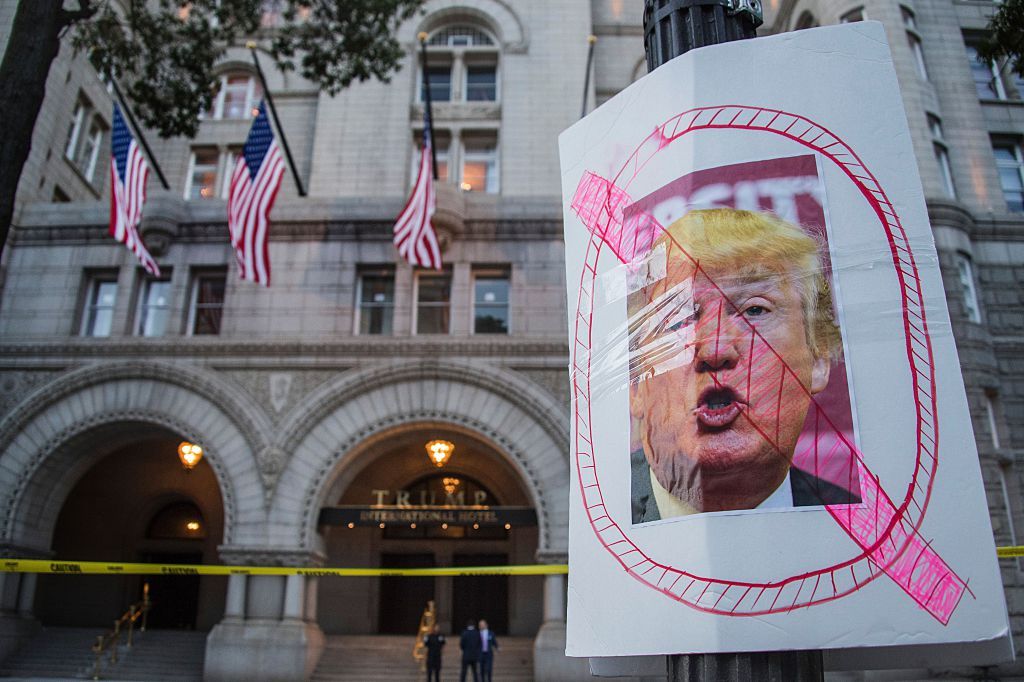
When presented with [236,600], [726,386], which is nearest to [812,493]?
[726,386]

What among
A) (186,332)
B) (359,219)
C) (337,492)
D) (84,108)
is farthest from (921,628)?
(84,108)

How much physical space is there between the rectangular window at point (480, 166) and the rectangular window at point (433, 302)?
17.5ft

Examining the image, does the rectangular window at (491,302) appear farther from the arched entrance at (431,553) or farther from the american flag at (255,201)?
the american flag at (255,201)

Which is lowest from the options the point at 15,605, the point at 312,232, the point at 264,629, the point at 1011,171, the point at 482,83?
the point at 264,629

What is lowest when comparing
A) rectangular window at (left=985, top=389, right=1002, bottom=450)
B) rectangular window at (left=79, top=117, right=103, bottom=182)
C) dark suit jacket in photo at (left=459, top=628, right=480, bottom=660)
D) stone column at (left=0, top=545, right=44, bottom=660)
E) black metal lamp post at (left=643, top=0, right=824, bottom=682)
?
dark suit jacket in photo at (left=459, top=628, right=480, bottom=660)

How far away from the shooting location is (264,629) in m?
17.4

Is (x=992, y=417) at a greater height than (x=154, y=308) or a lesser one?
lesser

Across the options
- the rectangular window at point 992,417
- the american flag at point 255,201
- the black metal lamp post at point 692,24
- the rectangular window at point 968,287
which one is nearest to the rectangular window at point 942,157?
the rectangular window at point 968,287

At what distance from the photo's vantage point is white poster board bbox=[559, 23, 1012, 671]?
18.4ft

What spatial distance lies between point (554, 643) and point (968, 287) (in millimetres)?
13184

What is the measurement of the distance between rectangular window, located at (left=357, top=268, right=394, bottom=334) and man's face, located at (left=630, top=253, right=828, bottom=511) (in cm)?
1428

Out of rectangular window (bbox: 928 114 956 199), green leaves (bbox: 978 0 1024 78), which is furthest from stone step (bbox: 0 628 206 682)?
rectangular window (bbox: 928 114 956 199)

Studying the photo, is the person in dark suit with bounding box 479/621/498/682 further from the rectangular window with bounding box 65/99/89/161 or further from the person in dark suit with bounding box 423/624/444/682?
the rectangular window with bounding box 65/99/89/161

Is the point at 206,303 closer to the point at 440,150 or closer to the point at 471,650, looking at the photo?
the point at 440,150
